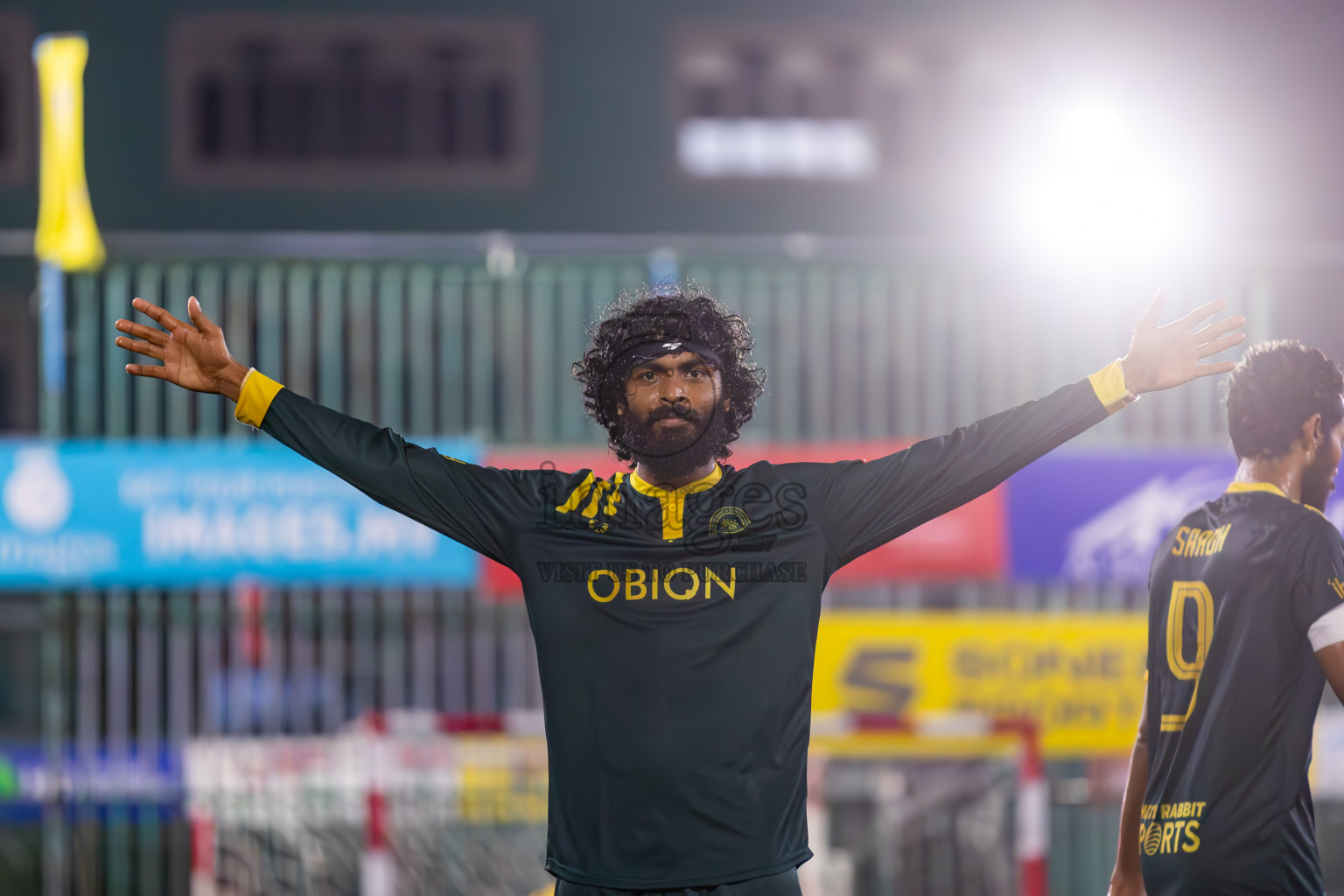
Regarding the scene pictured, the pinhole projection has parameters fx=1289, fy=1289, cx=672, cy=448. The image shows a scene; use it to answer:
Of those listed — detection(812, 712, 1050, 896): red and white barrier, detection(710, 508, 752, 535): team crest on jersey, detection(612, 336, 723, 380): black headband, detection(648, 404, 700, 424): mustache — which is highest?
detection(612, 336, 723, 380): black headband

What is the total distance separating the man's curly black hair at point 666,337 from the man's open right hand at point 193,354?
2.64ft

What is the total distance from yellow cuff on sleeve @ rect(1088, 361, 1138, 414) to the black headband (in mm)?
813

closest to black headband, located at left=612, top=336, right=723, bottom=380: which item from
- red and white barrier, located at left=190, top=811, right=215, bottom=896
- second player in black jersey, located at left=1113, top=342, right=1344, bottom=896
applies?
second player in black jersey, located at left=1113, top=342, right=1344, bottom=896

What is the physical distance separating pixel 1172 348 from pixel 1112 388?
6.9 inches

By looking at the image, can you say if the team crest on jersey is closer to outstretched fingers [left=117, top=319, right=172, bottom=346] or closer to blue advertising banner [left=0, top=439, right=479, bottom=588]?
outstretched fingers [left=117, top=319, right=172, bottom=346]

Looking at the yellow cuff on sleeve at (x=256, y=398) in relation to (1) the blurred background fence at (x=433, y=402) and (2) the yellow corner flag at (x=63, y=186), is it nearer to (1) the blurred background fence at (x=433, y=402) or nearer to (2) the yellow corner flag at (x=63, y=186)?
(1) the blurred background fence at (x=433, y=402)

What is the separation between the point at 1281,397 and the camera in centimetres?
307

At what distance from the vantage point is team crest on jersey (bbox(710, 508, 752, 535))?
2629 millimetres

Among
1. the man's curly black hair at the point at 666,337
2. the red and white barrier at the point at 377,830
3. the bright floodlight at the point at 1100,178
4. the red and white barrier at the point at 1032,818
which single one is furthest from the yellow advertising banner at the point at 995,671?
the bright floodlight at the point at 1100,178

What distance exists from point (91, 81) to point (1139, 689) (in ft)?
29.3

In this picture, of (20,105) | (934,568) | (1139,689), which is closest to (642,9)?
(20,105)

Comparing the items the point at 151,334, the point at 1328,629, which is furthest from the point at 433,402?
the point at 1328,629

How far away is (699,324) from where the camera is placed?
295cm

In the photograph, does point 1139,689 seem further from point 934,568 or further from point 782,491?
point 782,491
